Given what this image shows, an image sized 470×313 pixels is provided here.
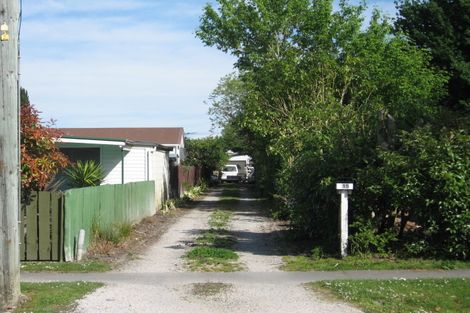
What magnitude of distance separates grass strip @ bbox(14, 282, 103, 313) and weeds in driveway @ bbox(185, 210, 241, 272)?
2389 mm

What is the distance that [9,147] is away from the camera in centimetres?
771

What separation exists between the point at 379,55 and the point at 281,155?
7705 mm

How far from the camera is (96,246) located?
12.9 metres

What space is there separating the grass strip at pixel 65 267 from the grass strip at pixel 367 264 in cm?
325

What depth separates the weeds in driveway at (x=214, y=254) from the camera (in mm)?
11164

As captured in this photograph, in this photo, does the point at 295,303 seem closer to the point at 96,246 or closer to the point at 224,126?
the point at 96,246

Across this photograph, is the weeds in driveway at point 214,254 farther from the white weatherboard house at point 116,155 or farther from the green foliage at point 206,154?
the green foliage at point 206,154

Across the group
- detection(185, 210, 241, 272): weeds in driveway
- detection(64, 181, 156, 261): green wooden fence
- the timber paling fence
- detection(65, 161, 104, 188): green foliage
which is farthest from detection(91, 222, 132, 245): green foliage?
detection(65, 161, 104, 188): green foliage

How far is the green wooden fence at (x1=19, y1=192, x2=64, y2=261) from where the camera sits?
1149 centimetres

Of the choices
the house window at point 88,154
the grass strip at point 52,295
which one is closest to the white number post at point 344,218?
the grass strip at point 52,295

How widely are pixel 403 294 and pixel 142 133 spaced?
43340 millimetres

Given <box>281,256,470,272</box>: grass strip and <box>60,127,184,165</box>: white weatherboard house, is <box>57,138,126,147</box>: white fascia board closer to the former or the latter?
<box>281,256,470,272</box>: grass strip

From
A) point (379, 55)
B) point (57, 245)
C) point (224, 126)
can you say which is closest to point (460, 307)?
point (57, 245)

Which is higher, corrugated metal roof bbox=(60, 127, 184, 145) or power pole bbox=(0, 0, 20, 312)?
corrugated metal roof bbox=(60, 127, 184, 145)
